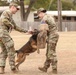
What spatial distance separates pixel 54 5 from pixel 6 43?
274ft

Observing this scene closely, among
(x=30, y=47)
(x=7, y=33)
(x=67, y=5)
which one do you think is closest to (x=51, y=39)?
(x=30, y=47)

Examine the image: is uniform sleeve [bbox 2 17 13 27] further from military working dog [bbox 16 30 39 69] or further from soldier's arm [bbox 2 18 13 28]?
military working dog [bbox 16 30 39 69]

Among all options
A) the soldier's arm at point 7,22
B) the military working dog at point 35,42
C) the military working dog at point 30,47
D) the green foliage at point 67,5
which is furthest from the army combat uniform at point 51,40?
the green foliage at point 67,5

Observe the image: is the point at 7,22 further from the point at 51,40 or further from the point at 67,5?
the point at 67,5

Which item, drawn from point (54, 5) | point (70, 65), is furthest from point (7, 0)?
point (70, 65)

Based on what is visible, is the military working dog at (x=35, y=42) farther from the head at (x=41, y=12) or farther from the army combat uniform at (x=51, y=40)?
the head at (x=41, y=12)

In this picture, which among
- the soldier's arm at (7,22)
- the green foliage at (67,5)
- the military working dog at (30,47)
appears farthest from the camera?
the green foliage at (67,5)

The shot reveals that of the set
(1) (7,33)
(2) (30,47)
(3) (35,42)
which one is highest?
(1) (7,33)

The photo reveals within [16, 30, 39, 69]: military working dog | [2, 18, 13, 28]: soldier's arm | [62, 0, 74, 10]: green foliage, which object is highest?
[2, 18, 13, 28]: soldier's arm

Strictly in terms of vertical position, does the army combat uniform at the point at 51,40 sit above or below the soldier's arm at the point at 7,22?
below

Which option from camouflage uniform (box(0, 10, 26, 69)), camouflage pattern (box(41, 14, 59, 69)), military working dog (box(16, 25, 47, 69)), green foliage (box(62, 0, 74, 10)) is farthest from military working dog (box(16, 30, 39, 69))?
green foliage (box(62, 0, 74, 10))

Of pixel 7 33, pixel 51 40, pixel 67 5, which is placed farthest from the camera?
pixel 67 5

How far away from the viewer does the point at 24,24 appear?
54.0 meters

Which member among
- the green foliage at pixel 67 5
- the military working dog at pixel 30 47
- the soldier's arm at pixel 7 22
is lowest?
the green foliage at pixel 67 5
